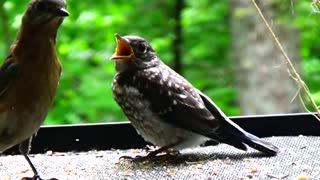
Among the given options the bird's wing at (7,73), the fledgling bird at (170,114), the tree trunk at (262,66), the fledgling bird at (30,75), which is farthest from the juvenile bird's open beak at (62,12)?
the tree trunk at (262,66)

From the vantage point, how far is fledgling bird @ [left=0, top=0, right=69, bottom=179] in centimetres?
364

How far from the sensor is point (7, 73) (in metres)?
3.72

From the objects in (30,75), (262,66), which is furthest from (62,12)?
(262,66)

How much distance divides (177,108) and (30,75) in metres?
0.94

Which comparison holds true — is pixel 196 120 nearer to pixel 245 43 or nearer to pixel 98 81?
pixel 245 43

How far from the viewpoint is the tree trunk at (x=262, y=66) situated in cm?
877

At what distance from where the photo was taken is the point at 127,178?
3.72 meters

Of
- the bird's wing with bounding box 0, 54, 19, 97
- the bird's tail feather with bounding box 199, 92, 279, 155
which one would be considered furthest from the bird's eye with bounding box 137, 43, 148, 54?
the bird's wing with bounding box 0, 54, 19, 97

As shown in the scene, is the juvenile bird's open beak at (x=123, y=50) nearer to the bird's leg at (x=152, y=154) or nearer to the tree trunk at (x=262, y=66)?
the bird's leg at (x=152, y=154)

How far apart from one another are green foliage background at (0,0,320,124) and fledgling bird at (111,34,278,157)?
4472mm

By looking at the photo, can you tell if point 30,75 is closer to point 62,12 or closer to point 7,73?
point 7,73

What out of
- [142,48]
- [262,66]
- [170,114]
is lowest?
[262,66]

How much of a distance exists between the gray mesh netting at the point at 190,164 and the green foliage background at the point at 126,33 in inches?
180

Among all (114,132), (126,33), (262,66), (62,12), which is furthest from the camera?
(126,33)
